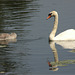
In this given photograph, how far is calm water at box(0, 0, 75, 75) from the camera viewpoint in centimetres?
1415

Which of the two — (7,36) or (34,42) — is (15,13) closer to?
(7,36)

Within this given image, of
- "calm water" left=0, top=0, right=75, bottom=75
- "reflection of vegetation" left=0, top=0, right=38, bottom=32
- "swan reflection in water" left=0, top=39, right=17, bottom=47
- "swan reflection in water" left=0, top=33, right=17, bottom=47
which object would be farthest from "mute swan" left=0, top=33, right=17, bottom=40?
"reflection of vegetation" left=0, top=0, right=38, bottom=32

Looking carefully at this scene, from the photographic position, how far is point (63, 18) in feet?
78.6

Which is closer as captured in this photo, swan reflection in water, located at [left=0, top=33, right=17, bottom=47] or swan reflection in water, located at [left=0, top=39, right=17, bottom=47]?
swan reflection in water, located at [left=0, top=39, right=17, bottom=47]

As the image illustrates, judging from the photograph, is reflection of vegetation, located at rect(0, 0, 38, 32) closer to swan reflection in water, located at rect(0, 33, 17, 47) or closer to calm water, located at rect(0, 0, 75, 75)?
calm water, located at rect(0, 0, 75, 75)

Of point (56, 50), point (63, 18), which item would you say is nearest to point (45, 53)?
point (56, 50)

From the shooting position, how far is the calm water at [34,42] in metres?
14.1

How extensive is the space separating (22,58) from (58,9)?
464 inches

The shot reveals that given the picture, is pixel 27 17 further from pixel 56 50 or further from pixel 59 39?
pixel 56 50

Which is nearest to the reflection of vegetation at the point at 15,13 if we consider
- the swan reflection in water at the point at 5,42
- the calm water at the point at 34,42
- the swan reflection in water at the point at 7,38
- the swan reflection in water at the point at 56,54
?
the calm water at the point at 34,42

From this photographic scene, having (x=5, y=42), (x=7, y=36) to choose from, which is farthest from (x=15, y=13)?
(x=5, y=42)

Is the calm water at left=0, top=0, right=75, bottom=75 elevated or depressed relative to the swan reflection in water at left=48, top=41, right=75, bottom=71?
elevated

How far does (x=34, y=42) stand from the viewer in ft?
61.4

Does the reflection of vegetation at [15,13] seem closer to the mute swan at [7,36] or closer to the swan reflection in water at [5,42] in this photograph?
the mute swan at [7,36]
